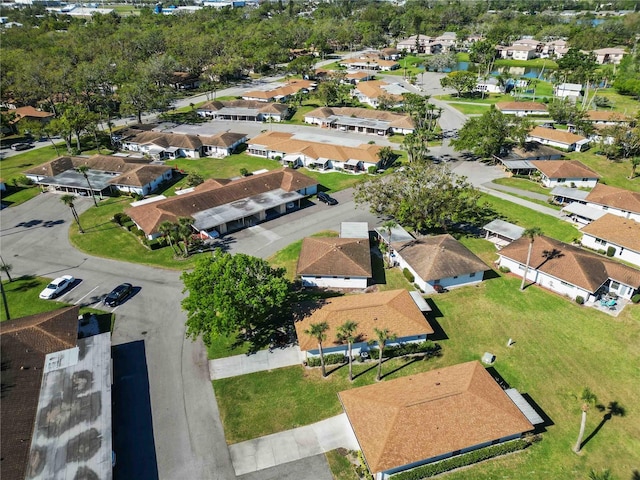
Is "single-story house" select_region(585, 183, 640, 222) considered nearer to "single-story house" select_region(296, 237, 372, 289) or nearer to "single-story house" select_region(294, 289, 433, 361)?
"single-story house" select_region(296, 237, 372, 289)

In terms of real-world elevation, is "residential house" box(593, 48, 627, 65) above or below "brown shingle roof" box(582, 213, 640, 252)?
above

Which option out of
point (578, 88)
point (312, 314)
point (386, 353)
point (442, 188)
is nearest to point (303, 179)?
point (442, 188)

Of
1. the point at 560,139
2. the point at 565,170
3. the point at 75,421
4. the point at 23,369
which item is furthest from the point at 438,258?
the point at 560,139

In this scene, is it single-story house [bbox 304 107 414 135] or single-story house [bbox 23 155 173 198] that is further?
single-story house [bbox 304 107 414 135]

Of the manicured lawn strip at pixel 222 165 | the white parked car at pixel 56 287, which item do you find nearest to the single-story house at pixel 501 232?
the manicured lawn strip at pixel 222 165

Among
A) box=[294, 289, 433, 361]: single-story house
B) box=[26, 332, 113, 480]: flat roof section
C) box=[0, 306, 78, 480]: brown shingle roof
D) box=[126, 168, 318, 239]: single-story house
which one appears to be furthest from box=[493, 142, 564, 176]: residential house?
box=[0, 306, 78, 480]: brown shingle roof

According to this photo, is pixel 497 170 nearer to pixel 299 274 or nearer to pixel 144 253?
pixel 299 274

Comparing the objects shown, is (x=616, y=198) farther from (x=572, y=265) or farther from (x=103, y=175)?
(x=103, y=175)
